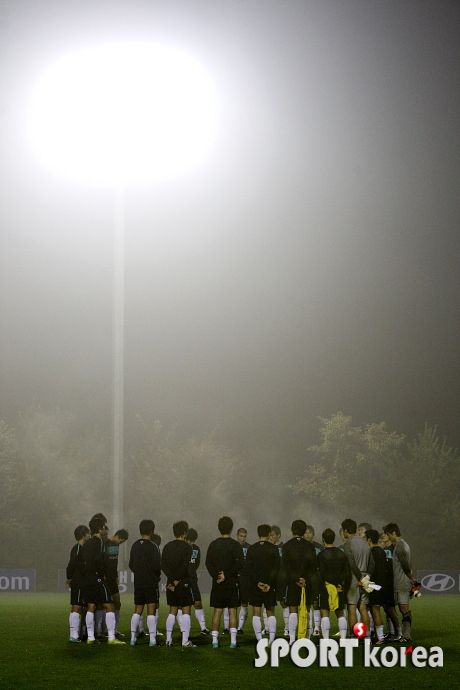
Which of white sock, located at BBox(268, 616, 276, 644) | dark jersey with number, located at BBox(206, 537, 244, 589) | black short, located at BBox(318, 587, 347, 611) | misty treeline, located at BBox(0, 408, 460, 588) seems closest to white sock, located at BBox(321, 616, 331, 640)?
black short, located at BBox(318, 587, 347, 611)

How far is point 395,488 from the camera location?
63.3 meters

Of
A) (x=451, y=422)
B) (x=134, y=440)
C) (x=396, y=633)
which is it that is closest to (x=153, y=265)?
(x=134, y=440)

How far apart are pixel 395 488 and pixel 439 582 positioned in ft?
79.1

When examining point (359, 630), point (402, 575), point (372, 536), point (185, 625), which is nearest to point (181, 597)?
point (185, 625)

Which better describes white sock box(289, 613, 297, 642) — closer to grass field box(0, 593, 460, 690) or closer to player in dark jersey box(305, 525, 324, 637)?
player in dark jersey box(305, 525, 324, 637)

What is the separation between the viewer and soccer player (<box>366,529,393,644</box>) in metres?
17.6

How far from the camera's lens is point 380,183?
9775 cm

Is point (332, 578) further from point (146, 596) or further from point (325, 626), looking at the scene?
point (146, 596)

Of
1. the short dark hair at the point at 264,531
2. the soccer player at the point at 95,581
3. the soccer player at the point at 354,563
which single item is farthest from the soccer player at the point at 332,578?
the soccer player at the point at 95,581

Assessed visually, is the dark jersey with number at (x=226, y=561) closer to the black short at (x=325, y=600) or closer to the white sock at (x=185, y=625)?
the white sock at (x=185, y=625)

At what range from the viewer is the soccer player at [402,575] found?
57.6 feet

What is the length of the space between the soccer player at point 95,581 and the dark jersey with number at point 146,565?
0.66 m

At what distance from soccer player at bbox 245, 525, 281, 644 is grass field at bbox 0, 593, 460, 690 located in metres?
0.68

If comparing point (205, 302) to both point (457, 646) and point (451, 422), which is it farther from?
point (457, 646)
